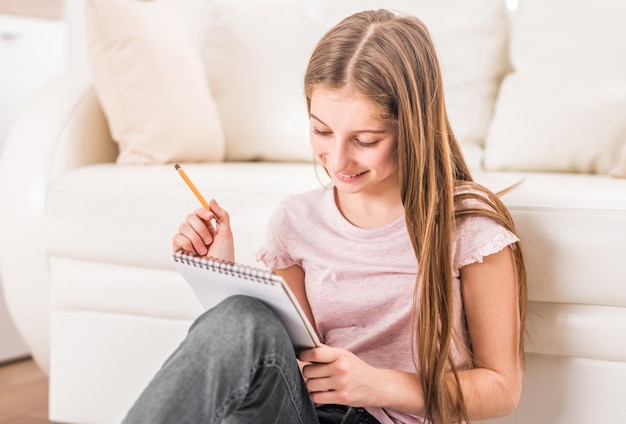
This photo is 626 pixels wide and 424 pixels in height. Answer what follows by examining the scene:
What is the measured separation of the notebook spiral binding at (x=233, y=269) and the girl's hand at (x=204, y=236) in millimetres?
129

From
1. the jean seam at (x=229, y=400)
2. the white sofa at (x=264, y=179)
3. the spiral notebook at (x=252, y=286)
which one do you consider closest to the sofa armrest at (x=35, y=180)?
the white sofa at (x=264, y=179)

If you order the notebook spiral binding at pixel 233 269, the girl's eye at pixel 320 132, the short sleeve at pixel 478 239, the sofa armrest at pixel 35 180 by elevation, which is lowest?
the sofa armrest at pixel 35 180

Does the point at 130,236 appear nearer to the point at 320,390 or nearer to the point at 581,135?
the point at 320,390

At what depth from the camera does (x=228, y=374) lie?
0.76 meters

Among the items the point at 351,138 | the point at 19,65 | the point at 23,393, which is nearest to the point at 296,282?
the point at 351,138

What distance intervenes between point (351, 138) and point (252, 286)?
21cm

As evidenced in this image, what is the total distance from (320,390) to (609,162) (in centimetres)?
92

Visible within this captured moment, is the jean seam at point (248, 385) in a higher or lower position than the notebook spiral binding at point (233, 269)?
lower

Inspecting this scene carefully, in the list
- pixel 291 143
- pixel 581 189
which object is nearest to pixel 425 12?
pixel 291 143

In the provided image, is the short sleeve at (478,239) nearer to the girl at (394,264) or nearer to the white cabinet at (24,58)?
the girl at (394,264)

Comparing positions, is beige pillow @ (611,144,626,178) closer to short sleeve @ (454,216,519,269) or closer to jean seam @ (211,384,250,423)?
short sleeve @ (454,216,519,269)

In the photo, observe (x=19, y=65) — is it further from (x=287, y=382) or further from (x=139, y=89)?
(x=287, y=382)

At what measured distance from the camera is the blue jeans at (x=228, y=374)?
746 mm

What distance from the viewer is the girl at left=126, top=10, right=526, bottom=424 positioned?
861 mm
